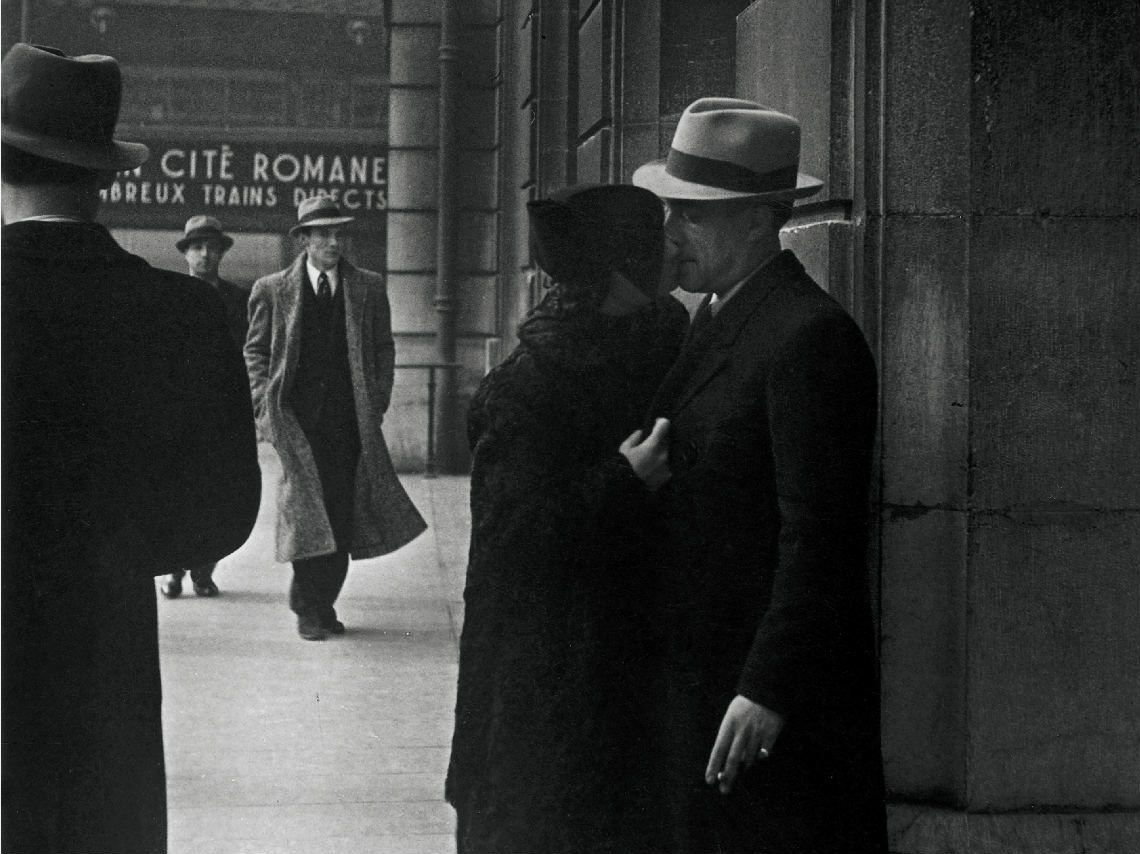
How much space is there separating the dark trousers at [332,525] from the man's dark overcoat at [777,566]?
4423 mm

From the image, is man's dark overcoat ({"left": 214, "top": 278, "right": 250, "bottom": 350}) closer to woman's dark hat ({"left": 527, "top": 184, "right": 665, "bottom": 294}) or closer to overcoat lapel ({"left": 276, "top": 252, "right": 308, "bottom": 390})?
overcoat lapel ({"left": 276, "top": 252, "right": 308, "bottom": 390})

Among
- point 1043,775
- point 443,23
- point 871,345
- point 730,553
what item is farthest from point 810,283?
point 443,23

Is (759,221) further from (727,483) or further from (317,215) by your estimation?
(317,215)

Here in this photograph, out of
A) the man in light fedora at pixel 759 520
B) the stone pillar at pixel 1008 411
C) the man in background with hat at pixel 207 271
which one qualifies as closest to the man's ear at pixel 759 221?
the man in light fedora at pixel 759 520

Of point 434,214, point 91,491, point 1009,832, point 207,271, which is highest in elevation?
point 434,214

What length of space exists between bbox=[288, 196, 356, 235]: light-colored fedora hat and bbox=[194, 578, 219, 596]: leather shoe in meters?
2.06

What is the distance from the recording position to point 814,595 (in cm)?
243

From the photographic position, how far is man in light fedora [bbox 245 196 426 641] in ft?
22.9

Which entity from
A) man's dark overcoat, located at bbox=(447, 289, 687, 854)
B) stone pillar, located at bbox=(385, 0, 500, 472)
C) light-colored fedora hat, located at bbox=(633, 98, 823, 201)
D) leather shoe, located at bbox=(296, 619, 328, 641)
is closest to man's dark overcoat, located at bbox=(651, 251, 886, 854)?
light-colored fedora hat, located at bbox=(633, 98, 823, 201)

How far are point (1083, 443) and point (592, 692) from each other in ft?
4.36

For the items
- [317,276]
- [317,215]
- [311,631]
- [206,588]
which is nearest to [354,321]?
[317,276]

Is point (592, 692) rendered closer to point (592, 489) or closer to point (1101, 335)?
point (592, 489)

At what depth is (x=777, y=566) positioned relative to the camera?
8.36ft

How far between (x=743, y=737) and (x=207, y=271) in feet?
18.6
